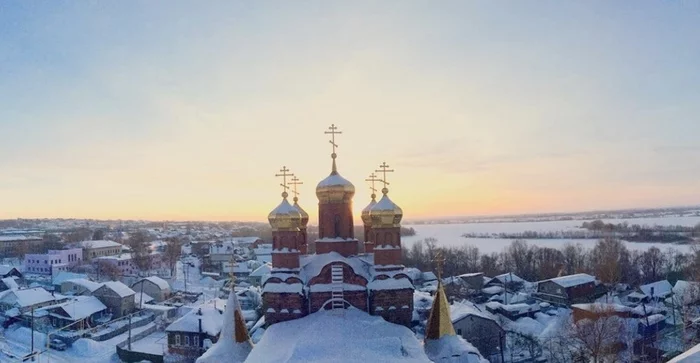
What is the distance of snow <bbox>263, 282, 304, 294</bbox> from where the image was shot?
13.9 m

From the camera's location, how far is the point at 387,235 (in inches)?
576

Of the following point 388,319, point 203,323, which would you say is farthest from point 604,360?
point 203,323

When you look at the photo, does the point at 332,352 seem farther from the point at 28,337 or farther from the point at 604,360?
the point at 28,337

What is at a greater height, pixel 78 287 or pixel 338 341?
pixel 338 341

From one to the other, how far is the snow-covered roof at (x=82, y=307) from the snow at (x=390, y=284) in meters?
26.2

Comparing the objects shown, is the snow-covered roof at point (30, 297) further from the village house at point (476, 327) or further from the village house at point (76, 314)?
the village house at point (476, 327)

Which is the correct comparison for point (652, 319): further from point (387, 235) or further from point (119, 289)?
point (119, 289)

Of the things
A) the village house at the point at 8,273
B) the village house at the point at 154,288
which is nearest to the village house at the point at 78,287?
the village house at the point at 154,288

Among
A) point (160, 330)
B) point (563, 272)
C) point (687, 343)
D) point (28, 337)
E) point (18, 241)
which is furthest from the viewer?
point (18, 241)

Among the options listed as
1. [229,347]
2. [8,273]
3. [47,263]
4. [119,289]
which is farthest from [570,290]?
[47,263]

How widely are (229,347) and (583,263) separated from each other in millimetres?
47261

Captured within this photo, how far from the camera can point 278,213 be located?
48.4 feet

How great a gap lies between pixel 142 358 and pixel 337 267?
17137 mm

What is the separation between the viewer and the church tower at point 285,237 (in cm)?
1442
